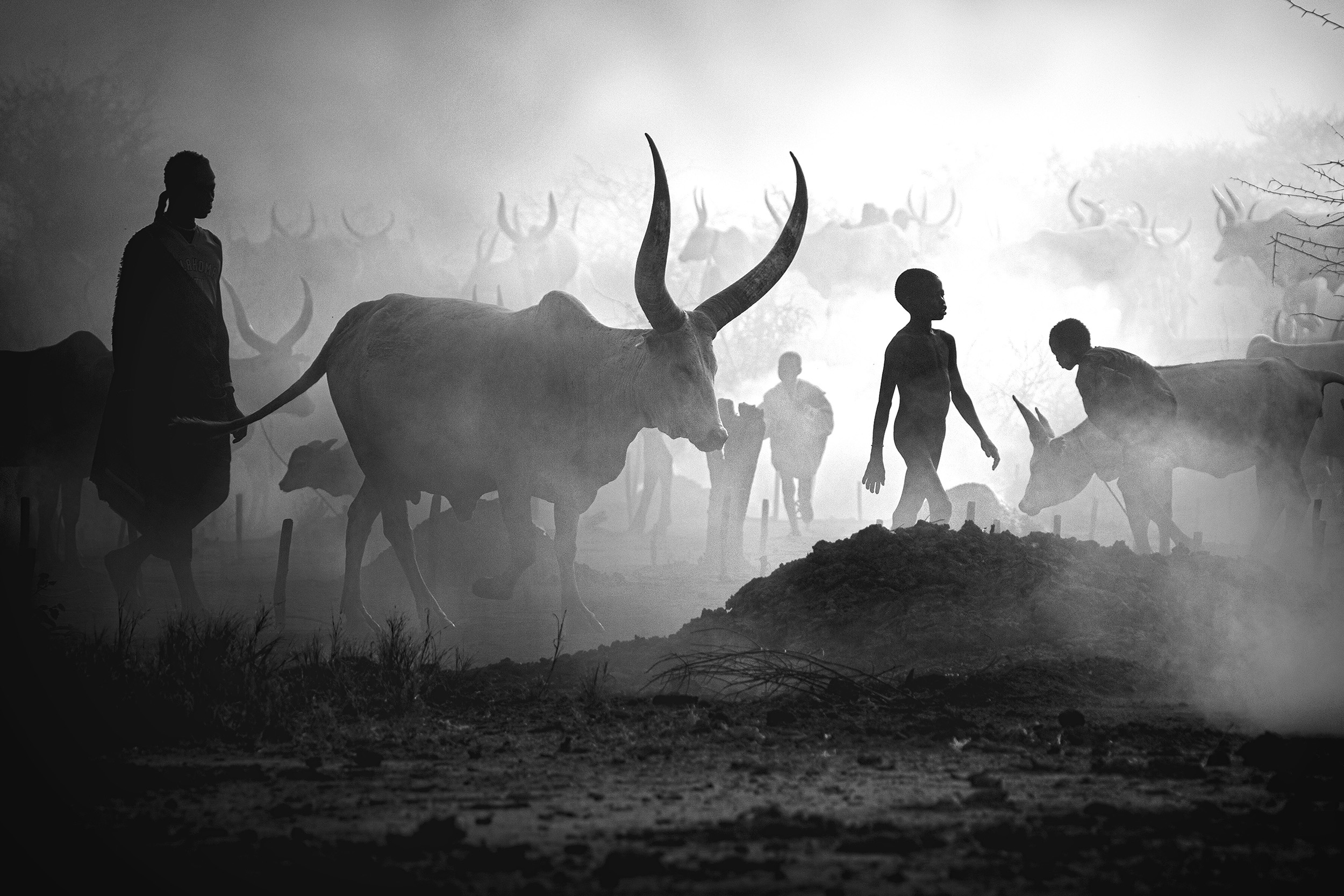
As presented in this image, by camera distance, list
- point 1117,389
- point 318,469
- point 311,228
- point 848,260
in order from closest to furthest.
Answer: point 1117,389
point 318,469
point 311,228
point 848,260

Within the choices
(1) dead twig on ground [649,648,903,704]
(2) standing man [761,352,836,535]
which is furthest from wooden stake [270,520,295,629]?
(2) standing man [761,352,836,535]

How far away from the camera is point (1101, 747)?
12.3 feet

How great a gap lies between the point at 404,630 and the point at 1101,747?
4604mm

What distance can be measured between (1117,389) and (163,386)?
6889mm

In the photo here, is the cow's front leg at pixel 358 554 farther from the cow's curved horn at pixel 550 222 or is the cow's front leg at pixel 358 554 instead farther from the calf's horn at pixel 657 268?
the cow's curved horn at pixel 550 222

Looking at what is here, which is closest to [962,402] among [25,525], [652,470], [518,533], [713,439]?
[713,439]

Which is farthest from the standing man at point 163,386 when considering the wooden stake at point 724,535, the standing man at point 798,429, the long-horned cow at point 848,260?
the long-horned cow at point 848,260

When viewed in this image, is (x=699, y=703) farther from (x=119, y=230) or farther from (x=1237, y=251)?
(x=1237, y=251)

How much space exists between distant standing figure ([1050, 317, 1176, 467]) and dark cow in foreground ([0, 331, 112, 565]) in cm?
951

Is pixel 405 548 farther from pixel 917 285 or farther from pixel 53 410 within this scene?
pixel 53 410

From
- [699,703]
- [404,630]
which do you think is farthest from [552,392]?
[699,703]

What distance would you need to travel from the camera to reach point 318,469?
12.2 metres

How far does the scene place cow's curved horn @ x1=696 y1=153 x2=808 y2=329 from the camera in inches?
272

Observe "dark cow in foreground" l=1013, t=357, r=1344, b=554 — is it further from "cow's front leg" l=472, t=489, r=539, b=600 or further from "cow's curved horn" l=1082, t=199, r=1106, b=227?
"cow's curved horn" l=1082, t=199, r=1106, b=227
